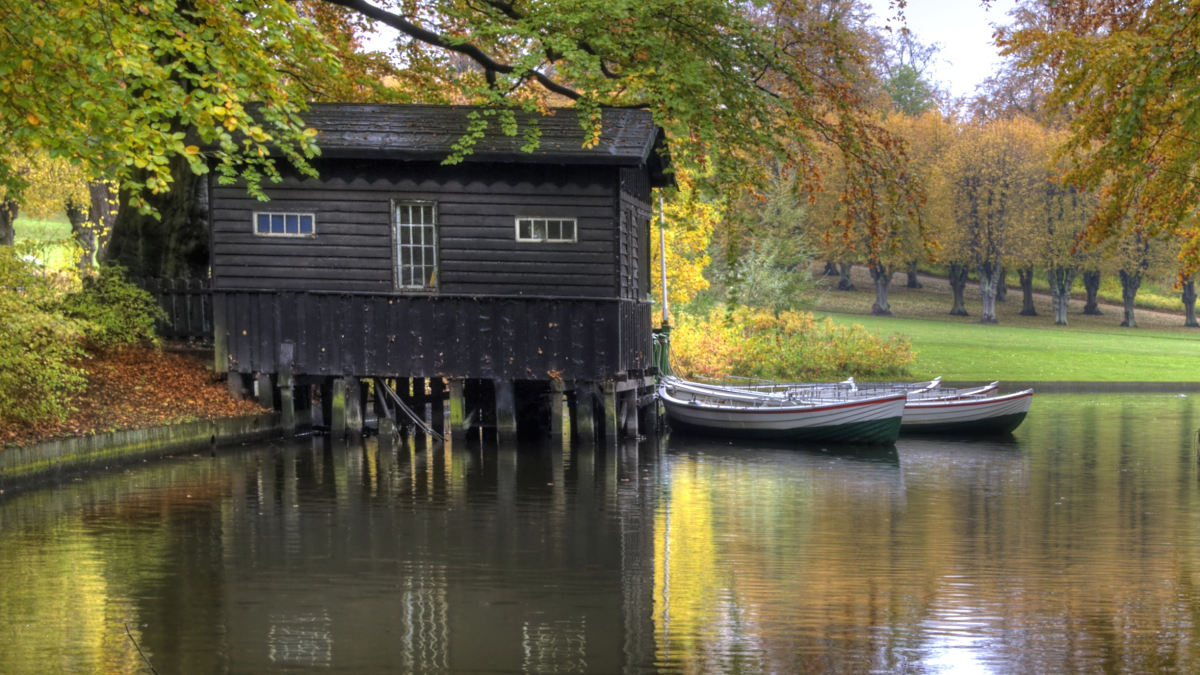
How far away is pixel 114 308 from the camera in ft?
68.6

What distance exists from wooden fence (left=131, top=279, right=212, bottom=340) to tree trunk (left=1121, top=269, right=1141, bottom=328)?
51591 millimetres

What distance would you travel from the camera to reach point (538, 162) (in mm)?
19875

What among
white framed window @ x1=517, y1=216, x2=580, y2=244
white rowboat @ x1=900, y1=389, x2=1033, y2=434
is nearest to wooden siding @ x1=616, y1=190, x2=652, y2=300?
white framed window @ x1=517, y1=216, x2=580, y2=244

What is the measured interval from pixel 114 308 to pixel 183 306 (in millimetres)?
1795

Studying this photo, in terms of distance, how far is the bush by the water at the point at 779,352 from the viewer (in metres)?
33.9

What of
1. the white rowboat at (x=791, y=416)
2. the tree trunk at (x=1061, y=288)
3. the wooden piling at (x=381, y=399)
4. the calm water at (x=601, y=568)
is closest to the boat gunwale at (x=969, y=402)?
the white rowboat at (x=791, y=416)

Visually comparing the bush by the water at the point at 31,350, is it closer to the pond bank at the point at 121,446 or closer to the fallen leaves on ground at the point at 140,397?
the fallen leaves on ground at the point at 140,397

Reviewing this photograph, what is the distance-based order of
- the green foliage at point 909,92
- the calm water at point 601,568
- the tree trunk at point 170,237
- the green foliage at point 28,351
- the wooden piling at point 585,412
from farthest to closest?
the green foliage at point 909,92
the tree trunk at point 170,237
the wooden piling at point 585,412
the green foliage at point 28,351
the calm water at point 601,568

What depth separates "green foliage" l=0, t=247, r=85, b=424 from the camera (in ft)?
48.9

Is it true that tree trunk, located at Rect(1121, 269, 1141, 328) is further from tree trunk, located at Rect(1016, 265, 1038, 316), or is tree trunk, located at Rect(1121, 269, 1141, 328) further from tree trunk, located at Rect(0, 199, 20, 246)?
tree trunk, located at Rect(0, 199, 20, 246)

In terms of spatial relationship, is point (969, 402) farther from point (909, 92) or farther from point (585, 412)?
point (909, 92)

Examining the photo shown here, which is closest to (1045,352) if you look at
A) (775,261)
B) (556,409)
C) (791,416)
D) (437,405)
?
(775,261)

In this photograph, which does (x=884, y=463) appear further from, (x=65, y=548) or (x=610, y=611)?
(x=65, y=548)

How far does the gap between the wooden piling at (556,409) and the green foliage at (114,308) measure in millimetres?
7506
